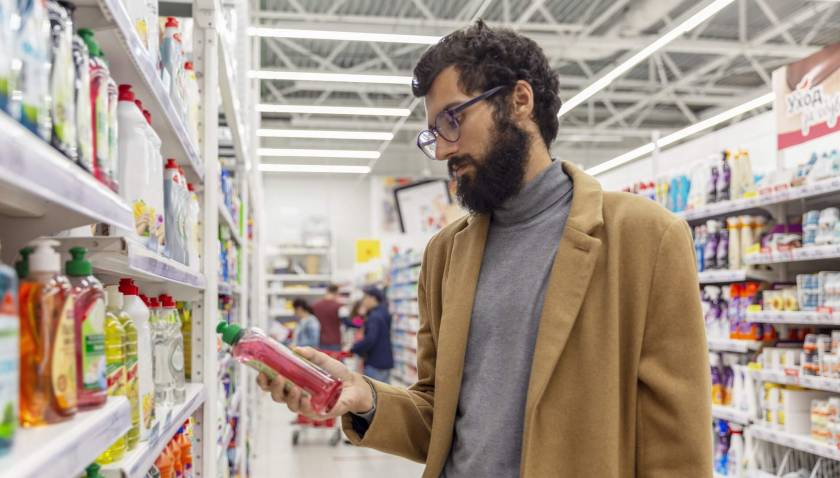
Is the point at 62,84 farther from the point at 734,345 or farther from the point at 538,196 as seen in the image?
the point at 734,345

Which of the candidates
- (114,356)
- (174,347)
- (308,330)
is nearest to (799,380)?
(174,347)

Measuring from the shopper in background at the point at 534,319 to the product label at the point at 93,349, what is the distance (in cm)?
62

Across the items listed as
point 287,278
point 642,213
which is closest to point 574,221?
point 642,213

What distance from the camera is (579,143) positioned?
20.0 m

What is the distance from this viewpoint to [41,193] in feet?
2.59

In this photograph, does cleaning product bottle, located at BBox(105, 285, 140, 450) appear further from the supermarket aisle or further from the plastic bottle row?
the supermarket aisle

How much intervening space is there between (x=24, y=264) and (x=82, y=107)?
0.28m

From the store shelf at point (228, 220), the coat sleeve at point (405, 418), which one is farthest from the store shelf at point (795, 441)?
the store shelf at point (228, 220)

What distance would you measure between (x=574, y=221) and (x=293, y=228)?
18597 millimetres

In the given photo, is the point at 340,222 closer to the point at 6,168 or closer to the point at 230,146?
the point at 230,146

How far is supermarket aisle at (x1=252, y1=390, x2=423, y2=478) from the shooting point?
753 centimetres

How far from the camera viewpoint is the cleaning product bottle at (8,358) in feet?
2.41

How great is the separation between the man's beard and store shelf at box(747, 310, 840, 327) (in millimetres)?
2816

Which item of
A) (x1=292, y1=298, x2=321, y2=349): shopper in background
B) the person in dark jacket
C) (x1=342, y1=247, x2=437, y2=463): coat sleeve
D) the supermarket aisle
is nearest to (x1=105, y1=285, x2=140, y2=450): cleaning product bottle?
(x1=342, y1=247, x2=437, y2=463): coat sleeve
